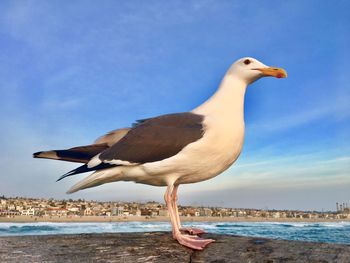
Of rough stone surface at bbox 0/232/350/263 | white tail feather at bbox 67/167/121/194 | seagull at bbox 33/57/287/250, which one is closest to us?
rough stone surface at bbox 0/232/350/263

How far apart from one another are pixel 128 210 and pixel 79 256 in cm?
10115

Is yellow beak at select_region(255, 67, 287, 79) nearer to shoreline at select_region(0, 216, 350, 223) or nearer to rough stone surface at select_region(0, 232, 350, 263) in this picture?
rough stone surface at select_region(0, 232, 350, 263)

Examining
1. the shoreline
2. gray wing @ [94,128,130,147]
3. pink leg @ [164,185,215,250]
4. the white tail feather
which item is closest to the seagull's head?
gray wing @ [94,128,130,147]

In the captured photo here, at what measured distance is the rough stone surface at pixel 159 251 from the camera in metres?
3.37

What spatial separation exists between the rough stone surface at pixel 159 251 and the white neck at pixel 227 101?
1.19 metres

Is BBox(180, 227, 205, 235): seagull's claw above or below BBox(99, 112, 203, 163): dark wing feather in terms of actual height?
below

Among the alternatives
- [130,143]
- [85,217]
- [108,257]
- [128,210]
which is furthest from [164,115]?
[128,210]

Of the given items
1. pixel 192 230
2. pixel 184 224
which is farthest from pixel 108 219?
pixel 192 230

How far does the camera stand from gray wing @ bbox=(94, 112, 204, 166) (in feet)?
13.1

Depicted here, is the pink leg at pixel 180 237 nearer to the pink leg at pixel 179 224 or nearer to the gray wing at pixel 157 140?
the pink leg at pixel 179 224

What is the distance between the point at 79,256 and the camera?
3484 mm

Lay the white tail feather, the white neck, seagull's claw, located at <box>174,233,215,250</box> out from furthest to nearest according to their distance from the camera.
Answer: the white neck
the white tail feather
seagull's claw, located at <box>174,233,215,250</box>

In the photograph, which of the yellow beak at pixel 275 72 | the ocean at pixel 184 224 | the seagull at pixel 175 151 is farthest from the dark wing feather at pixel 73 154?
the ocean at pixel 184 224

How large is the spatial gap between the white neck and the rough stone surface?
3.90 feet
